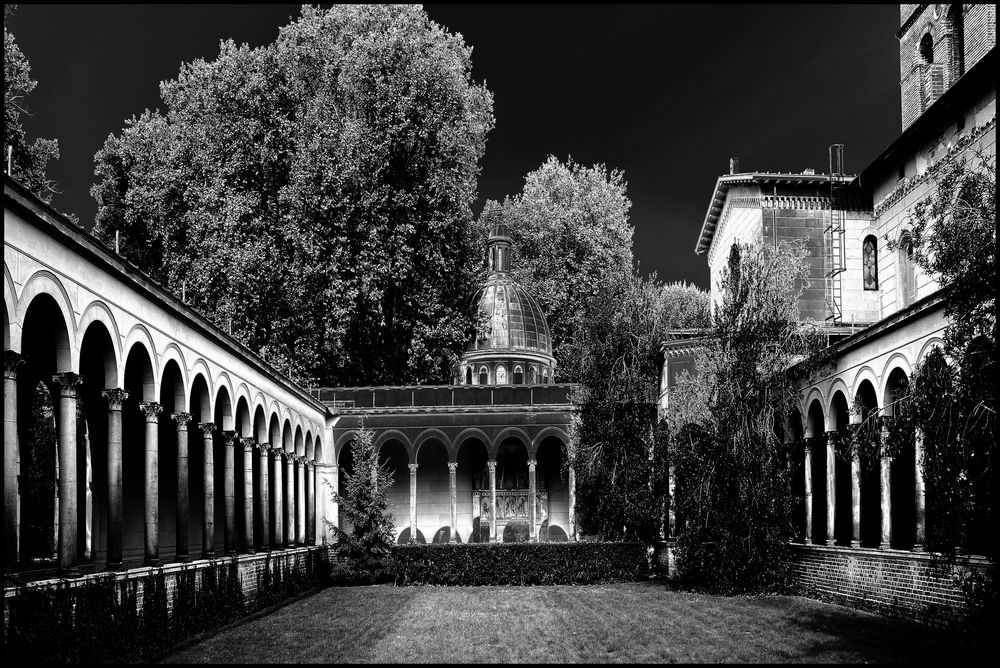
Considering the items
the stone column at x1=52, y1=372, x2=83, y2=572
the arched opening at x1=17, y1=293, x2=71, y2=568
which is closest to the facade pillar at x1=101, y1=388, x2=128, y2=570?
the arched opening at x1=17, y1=293, x2=71, y2=568

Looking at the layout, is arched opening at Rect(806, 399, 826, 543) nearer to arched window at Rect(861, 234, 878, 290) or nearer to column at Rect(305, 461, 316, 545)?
arched window at Rect(861, 234, 878, 290)

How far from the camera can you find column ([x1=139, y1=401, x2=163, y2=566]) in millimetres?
19109

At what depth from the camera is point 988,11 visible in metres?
31.6

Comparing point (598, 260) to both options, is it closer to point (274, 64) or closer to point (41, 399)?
point (274, 64)

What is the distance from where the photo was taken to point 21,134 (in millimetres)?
36344

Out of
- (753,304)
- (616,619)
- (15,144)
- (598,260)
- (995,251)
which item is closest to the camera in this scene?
(995,251)

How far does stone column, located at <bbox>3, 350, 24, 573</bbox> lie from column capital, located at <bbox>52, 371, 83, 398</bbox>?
1565mm

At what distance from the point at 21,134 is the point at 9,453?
25972 millimetres

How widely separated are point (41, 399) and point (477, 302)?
19309 mm

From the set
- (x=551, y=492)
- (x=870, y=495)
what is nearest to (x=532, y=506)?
(x=551, y=492)

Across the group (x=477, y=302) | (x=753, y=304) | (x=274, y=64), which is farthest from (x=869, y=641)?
(x=274, y=64)

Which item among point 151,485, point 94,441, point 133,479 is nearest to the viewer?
point 151,485

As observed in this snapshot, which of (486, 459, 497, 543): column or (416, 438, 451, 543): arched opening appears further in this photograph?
(416, 438, 451, 543): arched opening

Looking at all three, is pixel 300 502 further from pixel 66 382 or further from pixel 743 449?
pixel 66 382
